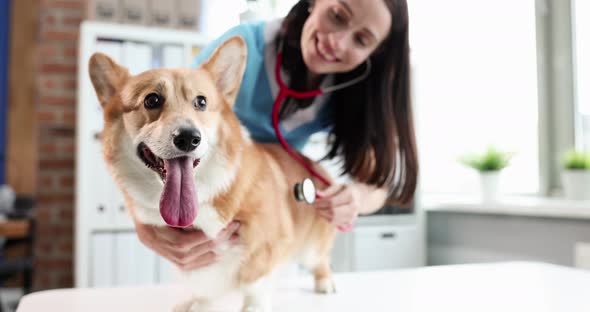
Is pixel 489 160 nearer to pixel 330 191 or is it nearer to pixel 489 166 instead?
pixel 489 166

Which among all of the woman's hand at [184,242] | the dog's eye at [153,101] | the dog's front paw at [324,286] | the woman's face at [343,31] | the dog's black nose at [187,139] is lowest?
→ the dog's front paw at [324,286]

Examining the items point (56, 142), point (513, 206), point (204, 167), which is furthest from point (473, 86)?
point (56, 142)

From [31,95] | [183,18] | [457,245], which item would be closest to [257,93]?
[183,18]

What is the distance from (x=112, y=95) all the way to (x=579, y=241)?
1.54 meters

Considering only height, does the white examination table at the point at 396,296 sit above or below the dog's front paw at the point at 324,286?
below

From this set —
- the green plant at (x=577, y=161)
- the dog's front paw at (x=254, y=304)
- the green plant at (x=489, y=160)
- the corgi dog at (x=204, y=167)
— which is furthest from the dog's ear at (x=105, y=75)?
the green plant at (x=577, y=161)

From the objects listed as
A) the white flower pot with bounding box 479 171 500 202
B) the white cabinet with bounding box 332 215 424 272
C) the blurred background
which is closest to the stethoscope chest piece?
the blurred background

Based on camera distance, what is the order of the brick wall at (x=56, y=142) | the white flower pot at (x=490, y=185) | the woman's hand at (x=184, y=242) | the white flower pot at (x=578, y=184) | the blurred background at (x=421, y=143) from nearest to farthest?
the woman's hand at (x=184, y=242) → the blurred background at (x=421, y=143) → the white flower pot at (x=578, y=184) → the white flower pot at (x=490, y=185) → the brick wall at (x=56, y=142)

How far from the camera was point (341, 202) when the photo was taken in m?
0.62

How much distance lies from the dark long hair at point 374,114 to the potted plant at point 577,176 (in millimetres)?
1363

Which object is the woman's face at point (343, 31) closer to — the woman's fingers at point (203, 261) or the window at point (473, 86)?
the window at point (473, 86)

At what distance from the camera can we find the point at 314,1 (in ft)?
1.78

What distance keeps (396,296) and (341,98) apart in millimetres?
302

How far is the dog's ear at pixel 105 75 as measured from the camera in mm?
426
